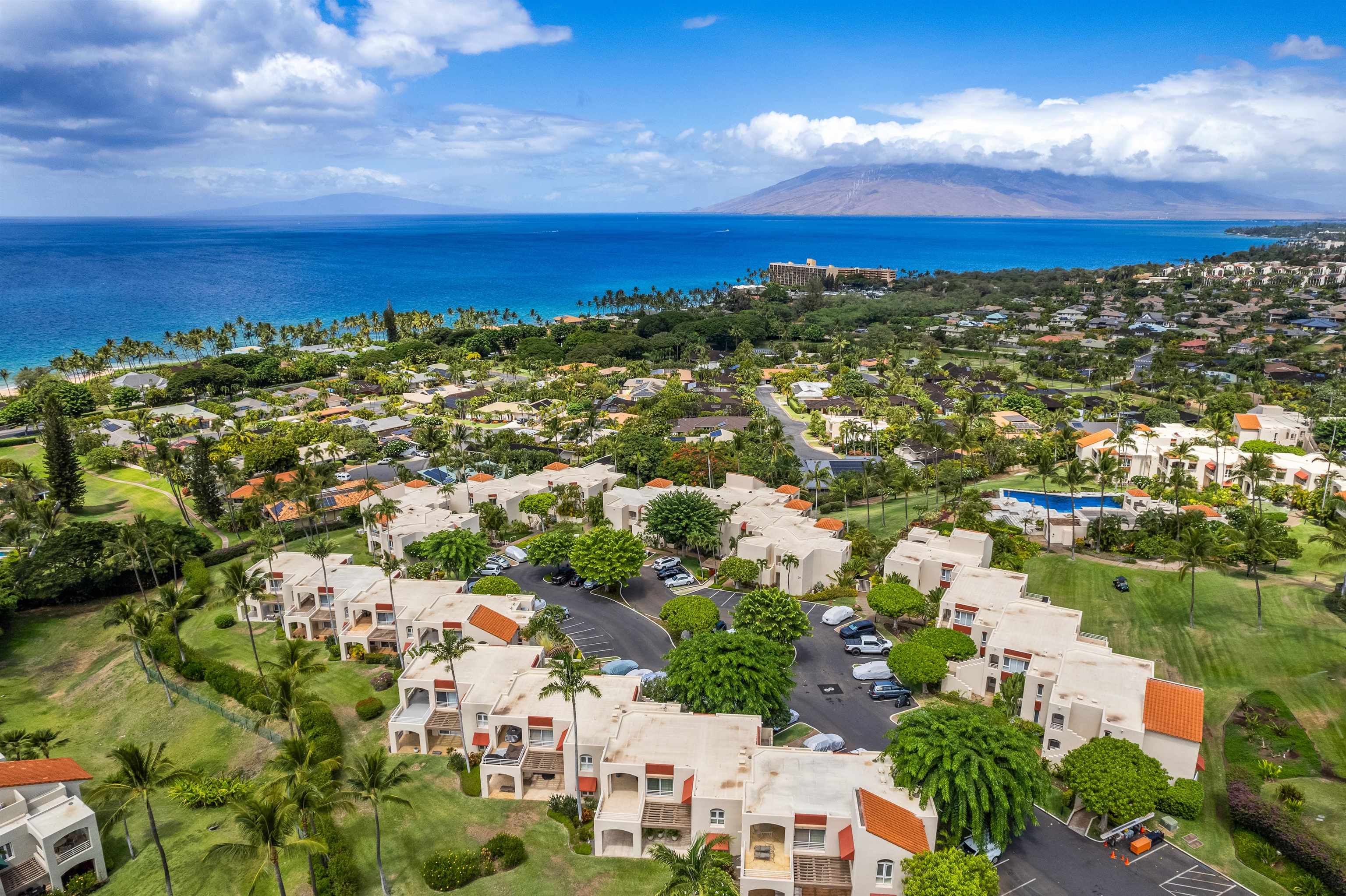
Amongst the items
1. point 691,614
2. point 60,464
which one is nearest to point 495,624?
point 691,614

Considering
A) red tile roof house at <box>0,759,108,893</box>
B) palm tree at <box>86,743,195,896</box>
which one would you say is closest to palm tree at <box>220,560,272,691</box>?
red tile roof house at <box>0,759,108,893</box>

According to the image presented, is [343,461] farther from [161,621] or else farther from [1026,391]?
A: [1026,391]

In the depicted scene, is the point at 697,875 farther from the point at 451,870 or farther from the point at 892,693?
the point at 892,693

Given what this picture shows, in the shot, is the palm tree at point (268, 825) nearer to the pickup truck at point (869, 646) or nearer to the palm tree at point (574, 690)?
the palm tree at point (574, 690)

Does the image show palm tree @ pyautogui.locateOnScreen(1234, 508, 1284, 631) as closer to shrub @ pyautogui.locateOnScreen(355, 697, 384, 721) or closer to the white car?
the white car

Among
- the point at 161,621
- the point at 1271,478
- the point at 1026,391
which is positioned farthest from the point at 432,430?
the point at 1026,391

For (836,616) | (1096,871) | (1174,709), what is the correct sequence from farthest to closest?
1. (836,616)
2. (1174,709)
3. (1096,871)

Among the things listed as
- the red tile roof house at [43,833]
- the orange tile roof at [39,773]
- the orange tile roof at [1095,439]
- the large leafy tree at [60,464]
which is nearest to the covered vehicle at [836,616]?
the red tile roof house at [43,833]
